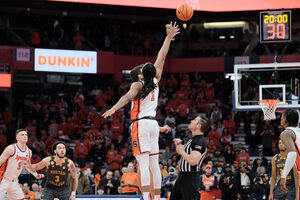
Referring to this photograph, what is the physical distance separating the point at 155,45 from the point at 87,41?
12.8ft

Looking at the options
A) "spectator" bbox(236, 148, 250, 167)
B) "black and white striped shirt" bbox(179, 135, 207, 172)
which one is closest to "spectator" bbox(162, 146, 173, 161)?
"spectator" bbox(236, 148, 250, 167)

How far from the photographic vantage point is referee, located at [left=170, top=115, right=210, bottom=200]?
795 centimetres

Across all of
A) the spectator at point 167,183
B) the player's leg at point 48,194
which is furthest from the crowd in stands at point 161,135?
the player's leg at point 48,194

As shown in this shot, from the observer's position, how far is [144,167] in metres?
8.23

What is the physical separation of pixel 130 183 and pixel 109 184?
881mm

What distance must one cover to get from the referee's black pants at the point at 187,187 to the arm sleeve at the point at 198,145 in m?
0.39

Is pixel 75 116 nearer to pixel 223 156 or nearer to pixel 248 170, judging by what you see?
pixel 223 156

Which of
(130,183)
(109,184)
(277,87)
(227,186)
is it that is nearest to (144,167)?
(130,183)

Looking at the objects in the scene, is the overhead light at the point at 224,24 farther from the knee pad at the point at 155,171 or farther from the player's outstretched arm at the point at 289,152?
the knee pad at the point at 155,171

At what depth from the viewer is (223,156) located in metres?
19.5

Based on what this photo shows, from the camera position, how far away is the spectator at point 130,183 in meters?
16.2

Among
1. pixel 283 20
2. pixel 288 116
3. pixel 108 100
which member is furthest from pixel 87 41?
pixel 288 116

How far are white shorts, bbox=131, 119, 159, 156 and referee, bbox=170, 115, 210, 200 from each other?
522 millimetres

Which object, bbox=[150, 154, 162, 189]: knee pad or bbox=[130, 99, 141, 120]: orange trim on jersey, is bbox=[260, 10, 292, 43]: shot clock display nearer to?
bbox=[130, 99, 141, 120]: orange trim on jersey
